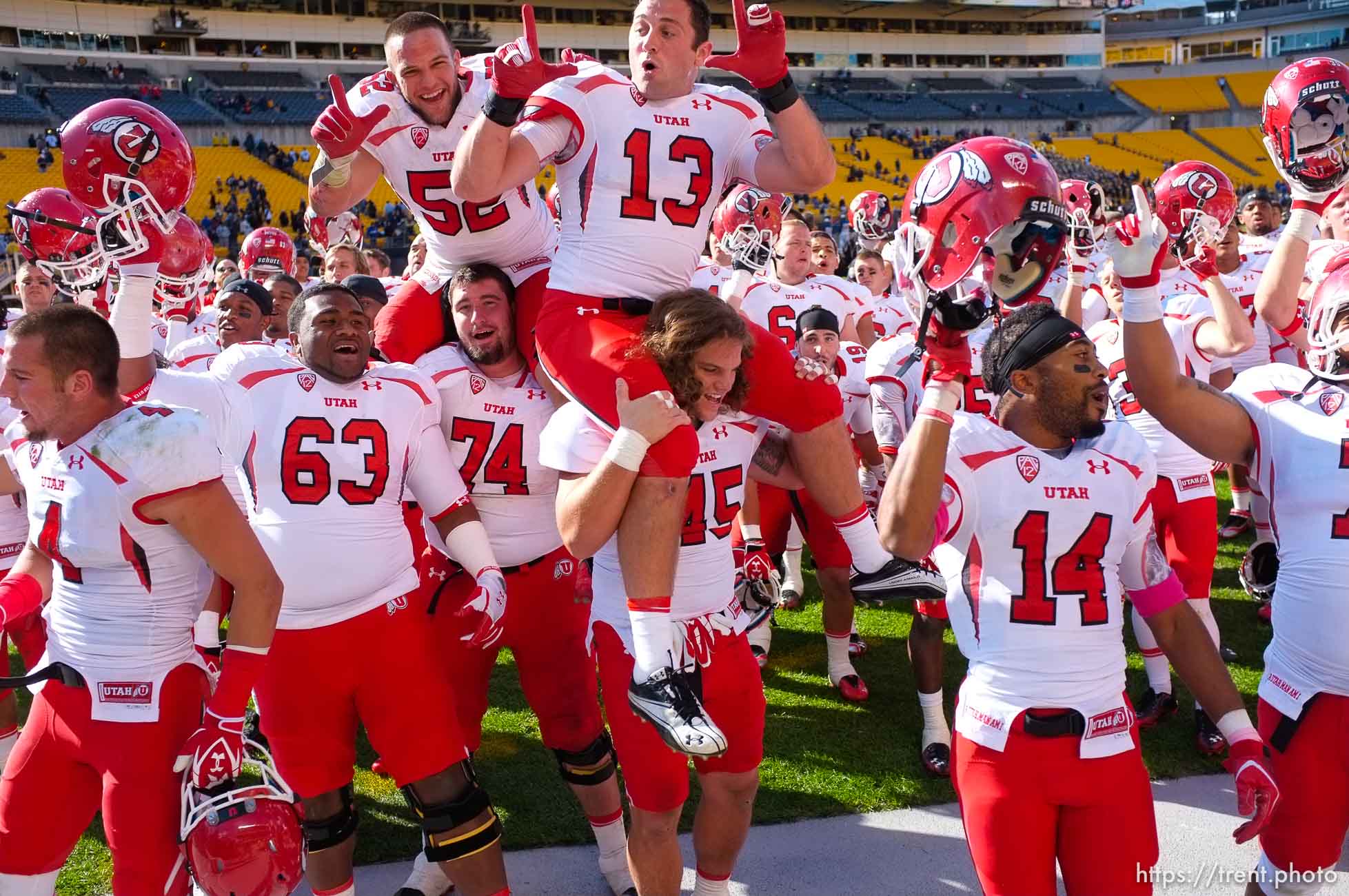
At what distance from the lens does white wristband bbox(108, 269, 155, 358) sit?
3.85 metres

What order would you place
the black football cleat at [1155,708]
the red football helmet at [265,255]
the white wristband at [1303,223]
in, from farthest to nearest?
the red football helmet at [265,255], the black football cleat at [1155,708], the white wristband at [1303,223]

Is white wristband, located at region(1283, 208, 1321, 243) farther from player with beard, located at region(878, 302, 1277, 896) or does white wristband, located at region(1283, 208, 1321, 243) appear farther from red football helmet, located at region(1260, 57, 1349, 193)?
player with beard, located at region(878, 302, 1277, 896)

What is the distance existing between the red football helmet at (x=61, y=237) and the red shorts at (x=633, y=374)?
1.66 metres

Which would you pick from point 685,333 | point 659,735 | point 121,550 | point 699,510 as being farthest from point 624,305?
point 121,550

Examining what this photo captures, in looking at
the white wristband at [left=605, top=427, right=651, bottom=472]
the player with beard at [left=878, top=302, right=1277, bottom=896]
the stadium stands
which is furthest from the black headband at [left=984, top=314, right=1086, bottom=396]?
the stadium stands

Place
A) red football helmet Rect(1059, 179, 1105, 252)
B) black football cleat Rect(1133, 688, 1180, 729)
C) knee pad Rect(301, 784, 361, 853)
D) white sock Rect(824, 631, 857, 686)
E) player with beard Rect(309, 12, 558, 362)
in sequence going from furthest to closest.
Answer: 1. white sock Rect(824, 631, 857, 686)
2. black football cleat Rect(1133, 688, 1180, 729)
3. player with beard Rect(309, 12, 558, 362)
4. knee pad Rect(301, 784, 361, 853)
5. red football helmet Rect(1059, 179, 1105, 252)

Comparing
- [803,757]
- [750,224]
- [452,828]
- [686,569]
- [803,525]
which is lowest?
[803,757]

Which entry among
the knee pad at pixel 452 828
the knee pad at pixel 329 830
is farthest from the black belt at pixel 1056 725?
the knee pad at pixel 329 830

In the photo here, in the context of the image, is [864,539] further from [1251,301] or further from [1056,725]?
[1251,301]

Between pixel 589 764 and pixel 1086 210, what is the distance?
8.71 feet

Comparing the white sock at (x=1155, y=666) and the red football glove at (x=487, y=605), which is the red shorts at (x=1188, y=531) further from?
the red football glove at (x=487, y=605)

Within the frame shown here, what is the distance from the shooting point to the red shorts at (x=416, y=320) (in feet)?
15.0

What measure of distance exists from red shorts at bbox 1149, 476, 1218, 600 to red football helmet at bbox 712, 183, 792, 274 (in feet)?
7.28

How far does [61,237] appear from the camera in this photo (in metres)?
5.55
